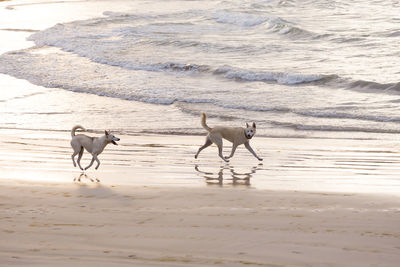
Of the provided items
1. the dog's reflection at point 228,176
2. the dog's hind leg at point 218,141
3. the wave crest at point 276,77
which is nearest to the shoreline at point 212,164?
the dog's reflection at point 228,176

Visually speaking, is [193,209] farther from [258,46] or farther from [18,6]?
[18,6]

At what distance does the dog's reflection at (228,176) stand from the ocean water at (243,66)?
10.6 ft

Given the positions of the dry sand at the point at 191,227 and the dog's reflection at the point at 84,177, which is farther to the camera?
the dog's reflection at the point at 84,177

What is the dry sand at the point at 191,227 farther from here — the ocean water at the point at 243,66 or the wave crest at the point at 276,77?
the wave crest at the point at 276,77

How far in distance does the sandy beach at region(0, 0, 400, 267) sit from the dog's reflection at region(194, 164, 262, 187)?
0.01m

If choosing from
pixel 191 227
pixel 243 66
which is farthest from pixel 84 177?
pixel 243 66

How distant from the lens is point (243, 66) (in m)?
21.4

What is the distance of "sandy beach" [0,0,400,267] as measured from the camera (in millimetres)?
5840

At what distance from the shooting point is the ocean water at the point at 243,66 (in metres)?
14.5

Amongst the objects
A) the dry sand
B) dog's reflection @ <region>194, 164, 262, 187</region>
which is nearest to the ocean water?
dog's reflection @ <region>194, 164, 262, 187</region>

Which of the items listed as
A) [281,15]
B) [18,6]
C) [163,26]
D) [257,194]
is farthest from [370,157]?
[18,6]

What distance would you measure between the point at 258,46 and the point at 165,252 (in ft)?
66.5

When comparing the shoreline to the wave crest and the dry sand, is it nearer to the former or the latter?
the dry sand

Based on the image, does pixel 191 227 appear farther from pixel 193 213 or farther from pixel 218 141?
pixel 218 141
